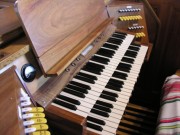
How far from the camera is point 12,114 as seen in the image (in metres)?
0.67

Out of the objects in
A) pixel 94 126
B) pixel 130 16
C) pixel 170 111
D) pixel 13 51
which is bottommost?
pixel 170 111

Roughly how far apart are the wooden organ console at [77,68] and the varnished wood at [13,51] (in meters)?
0.05

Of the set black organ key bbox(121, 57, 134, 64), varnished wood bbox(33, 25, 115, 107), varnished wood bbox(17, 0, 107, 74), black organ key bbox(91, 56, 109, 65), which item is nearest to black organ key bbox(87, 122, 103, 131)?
varnished wood bbox(33, 25, 115, 107)

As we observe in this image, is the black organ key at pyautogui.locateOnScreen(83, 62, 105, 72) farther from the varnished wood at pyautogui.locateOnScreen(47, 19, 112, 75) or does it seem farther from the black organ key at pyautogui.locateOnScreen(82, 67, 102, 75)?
the varnished wood at pyautogui.locateOnScreen(47, 19, 112, 75)

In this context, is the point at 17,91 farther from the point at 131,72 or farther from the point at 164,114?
the point at 164,114

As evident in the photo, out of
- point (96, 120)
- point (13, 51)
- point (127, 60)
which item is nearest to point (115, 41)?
point (127, 60)

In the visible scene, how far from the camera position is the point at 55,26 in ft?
3.32

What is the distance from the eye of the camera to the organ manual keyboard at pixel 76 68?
882 millimetres

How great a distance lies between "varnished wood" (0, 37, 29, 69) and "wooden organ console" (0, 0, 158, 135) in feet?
0.16

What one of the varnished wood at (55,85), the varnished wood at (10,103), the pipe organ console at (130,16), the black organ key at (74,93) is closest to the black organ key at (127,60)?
the varnished wood at (55,85)

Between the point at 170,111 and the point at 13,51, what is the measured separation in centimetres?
94

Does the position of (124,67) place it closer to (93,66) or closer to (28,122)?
(93,66)

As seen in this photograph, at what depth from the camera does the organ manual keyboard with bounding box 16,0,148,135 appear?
882 millimetres

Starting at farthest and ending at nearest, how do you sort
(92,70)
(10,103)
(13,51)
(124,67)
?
(124,67) < (92,70) < (13,51) < (10,103)
